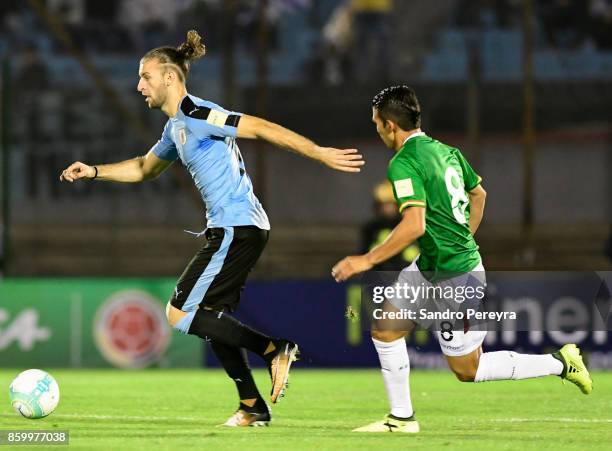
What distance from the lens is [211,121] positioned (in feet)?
24.0

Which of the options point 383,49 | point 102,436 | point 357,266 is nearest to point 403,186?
point 357,266

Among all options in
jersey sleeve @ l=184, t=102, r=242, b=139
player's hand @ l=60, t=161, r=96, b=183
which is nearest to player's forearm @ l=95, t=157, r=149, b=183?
player's hand @ l=60, t=161, r=96, b=183

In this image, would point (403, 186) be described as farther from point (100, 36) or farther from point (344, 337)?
point (100, 36)

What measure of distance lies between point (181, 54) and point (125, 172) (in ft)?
2.69

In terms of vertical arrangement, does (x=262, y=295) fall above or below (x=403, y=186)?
below

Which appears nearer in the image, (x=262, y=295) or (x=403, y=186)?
(x=403, y=186)

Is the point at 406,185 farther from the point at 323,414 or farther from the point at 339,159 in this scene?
the point at 323,414

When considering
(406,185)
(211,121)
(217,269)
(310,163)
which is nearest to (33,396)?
(217,269)

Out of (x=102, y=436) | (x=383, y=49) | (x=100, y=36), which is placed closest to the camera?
(x=102, y=436)

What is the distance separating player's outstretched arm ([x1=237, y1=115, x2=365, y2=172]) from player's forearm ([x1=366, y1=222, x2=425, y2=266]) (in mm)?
363

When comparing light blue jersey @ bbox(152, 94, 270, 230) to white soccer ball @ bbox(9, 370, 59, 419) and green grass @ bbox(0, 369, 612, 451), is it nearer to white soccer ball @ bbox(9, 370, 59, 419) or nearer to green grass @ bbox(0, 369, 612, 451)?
green grass @ bbox(0, 369, 612, 451)

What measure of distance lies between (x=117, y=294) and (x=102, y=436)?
6.85 metres

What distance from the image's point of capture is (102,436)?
23.2ft

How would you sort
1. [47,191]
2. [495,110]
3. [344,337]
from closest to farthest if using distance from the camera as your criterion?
[344,337] → [47,191] → [495,110]
